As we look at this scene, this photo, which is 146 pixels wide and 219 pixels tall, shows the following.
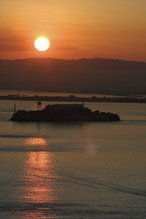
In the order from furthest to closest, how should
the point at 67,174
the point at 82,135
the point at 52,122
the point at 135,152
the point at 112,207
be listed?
1. the point at 52,122
2. the point at 82,135
3. the point at 135,152
4. the point at 67,174
5. the point at 112,207

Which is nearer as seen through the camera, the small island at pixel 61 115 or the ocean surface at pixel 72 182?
the ocean surface at pixel 72 182

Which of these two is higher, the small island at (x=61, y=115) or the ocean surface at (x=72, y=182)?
the small island at (x=61, y=115)

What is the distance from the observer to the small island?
7600 centimetres

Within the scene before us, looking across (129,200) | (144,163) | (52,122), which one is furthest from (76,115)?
(129,200)

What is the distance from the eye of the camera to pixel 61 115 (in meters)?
78.4

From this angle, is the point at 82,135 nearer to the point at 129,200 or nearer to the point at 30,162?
the point at 30,162

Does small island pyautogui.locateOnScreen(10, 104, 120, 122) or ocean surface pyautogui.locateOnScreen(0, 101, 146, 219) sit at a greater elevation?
small island pyautogui.locateOnScreen(10, 104, 120, 122)

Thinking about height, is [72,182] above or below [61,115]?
below

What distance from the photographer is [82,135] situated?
177ft

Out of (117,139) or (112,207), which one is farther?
(117,139)

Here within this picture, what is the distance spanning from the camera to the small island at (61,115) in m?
76.0

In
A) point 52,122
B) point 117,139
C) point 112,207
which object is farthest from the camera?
point 52,122

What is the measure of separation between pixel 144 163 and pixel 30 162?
4.60 m

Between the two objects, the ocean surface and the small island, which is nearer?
the ocean surface
